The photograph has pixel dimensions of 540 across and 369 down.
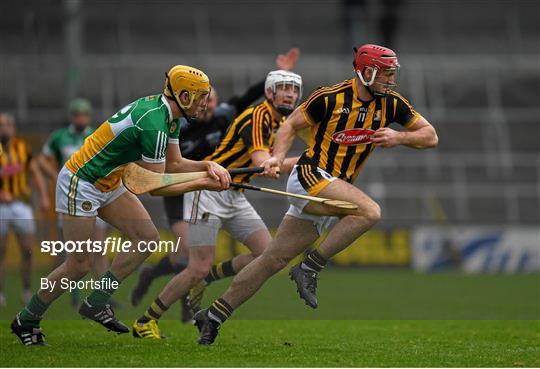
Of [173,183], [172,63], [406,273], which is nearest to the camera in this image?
[173,183]

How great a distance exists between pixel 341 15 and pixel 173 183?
17.5m

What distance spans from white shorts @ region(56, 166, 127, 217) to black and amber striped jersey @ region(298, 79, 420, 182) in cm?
145

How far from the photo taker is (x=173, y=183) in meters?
7.79

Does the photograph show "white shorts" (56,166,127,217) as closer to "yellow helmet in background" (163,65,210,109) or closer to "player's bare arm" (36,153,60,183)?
"yellow helmet in background" (163,65,210,109)

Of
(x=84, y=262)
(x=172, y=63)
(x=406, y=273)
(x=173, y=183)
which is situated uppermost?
(x=172, y=63)

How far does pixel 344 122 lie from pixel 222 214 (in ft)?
5.94

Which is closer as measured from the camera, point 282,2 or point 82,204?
point 82,204

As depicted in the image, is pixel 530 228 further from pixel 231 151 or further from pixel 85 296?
pixel 85 296

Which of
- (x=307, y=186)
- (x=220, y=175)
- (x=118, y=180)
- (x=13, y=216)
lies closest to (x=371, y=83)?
(x=307, y=186)

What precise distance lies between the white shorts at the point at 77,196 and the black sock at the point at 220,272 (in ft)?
5.28

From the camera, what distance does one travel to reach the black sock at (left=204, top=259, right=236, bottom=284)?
30.9 ft

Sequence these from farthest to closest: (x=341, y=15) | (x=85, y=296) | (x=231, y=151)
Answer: (x=341, y=15) → (x=231, y=151) → (x=85, y=296)

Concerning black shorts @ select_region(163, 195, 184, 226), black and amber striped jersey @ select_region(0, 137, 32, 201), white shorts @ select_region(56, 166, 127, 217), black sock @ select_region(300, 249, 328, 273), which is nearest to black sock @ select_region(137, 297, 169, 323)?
white shorts @ select_region(56, 166, 127, 217)

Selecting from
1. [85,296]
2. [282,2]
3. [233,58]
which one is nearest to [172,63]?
[233,58]
